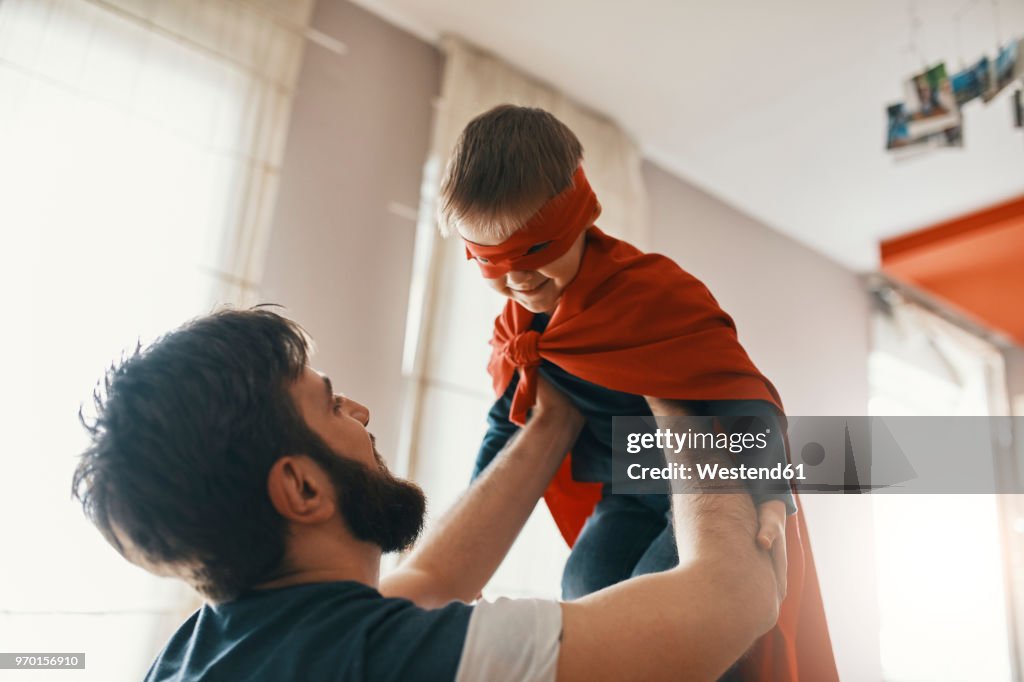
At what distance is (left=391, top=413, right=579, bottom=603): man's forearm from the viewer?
122 centimetres

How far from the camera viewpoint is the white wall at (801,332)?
168 inches

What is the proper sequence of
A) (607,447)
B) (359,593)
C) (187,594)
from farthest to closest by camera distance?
(187,594) < (607,447) < (359,593)

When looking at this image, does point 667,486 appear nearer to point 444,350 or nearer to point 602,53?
point 444,350

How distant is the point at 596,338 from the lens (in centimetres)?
116

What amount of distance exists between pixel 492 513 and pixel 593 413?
241 millimetres

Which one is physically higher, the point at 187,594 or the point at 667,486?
the point at 667,486

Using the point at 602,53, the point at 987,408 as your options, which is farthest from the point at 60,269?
the point at 987,408

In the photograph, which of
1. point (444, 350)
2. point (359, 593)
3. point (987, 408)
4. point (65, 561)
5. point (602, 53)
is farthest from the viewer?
point (987, 408)

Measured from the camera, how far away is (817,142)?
387 centimetres

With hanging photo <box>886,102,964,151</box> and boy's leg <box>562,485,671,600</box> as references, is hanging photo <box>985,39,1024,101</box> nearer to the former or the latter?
hanging photo <box>886,102,964,151</box>

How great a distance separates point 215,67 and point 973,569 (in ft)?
10.0

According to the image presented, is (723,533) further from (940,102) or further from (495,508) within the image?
(940,102)

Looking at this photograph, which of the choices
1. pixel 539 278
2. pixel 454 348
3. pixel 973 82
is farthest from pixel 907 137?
pixel 539 278

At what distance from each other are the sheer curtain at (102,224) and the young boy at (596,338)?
56.0 inches
